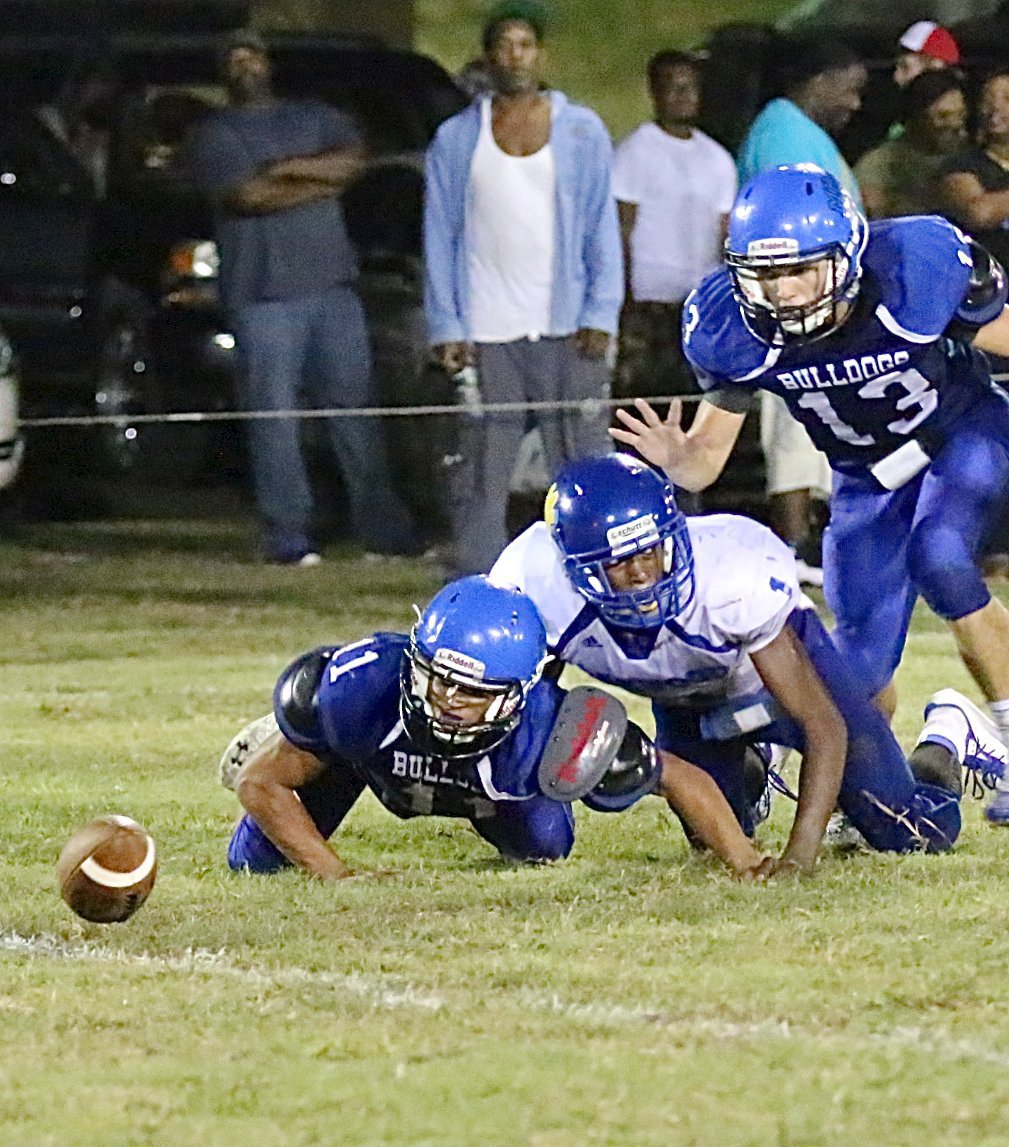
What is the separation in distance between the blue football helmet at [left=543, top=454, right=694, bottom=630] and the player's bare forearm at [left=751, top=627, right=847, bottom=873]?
8.9 inches

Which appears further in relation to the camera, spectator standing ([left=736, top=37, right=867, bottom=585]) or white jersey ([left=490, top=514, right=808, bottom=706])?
spectator standing ([left=736, top=37, right=867, bottom=585])

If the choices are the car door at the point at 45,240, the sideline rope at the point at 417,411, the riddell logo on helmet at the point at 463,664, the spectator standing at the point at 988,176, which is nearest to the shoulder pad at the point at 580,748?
the riddell logo on helmet at the point at 463,664

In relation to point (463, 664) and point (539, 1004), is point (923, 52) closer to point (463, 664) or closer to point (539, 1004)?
point (463, 664)

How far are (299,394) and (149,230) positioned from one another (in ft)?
5.75

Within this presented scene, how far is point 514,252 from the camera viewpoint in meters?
9.94

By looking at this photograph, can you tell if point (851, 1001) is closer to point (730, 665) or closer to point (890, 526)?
point (730, 665)

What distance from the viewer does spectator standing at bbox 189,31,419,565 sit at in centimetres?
1062

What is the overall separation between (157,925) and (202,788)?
5.81 feet

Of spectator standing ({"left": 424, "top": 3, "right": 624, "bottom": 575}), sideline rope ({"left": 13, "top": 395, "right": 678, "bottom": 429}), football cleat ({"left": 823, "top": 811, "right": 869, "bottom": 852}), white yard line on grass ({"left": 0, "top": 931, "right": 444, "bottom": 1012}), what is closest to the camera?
white yard line on grass ({"left": 0, "top": 931, "right": 444, "bottom": 1012})

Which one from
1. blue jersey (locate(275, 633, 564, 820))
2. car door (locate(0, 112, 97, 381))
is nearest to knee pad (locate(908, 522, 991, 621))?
blue jersey (locate(275, 633, 564, 820))

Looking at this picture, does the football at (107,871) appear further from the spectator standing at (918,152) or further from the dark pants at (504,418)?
the spectator standing at (918,152)

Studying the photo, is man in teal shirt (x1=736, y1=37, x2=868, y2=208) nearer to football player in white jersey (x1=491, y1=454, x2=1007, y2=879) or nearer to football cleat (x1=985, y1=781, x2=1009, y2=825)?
football cleat (x1=985, y1=781, x2=1009, y2=825)

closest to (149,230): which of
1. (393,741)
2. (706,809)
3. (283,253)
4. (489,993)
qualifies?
(283,253)

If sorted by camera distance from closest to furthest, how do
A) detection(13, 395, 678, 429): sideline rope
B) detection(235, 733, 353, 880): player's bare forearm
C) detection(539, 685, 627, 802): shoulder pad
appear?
detection(539, 685, 627, 802): shoulder pad, detection(235, 733, 353, 880): player's bare forearm, detection(13, 395, 678, 429): sideline rope
